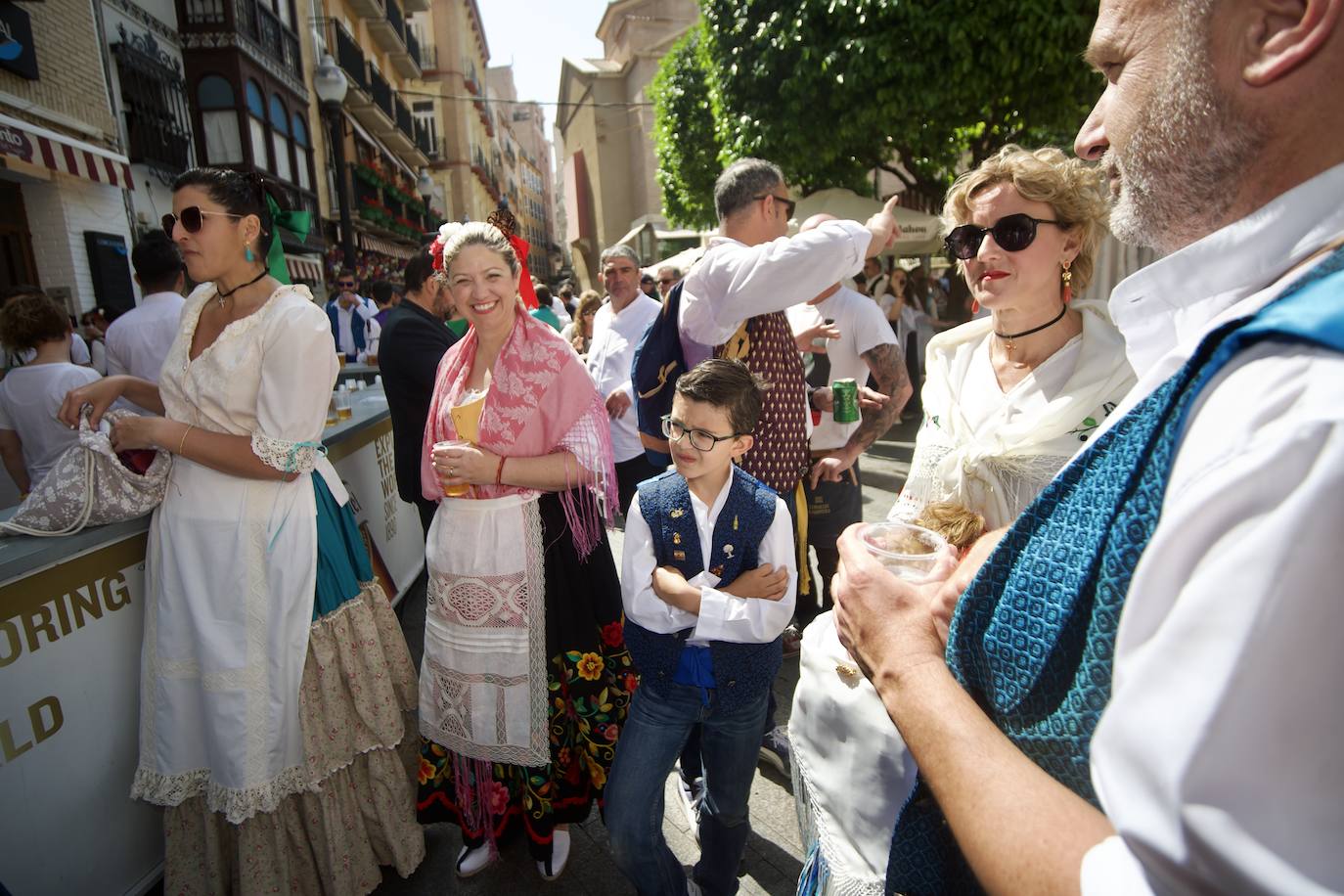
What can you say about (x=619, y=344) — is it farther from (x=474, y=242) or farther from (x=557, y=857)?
(x=557, y=857)

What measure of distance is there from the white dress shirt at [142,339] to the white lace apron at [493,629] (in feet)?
8.61

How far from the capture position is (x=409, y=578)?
16.8 feet

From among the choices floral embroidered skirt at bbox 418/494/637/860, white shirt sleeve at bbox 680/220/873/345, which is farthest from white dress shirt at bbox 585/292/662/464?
floral embroidered skirt at bbox 418/494/637/860

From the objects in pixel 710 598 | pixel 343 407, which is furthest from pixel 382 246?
pixel 710 598

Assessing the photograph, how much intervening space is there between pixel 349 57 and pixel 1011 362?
23.2 metres

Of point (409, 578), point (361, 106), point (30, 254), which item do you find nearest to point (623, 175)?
point (361, 106)

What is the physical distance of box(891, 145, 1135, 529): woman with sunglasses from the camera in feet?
5.82

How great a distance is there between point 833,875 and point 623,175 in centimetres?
3794

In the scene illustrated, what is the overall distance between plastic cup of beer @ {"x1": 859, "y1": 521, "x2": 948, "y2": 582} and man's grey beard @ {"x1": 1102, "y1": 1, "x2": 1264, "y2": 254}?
531 mm

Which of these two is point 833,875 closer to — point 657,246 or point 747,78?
point 747,78

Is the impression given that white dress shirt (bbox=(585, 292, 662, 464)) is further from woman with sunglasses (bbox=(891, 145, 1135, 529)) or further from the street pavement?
woman with sunglasses (bbox=(891, 145, 1135, 529))

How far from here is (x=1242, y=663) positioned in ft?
1.70

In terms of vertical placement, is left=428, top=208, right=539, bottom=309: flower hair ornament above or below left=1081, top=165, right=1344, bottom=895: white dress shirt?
A: above

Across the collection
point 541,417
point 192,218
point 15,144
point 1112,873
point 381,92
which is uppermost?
point 381,92
